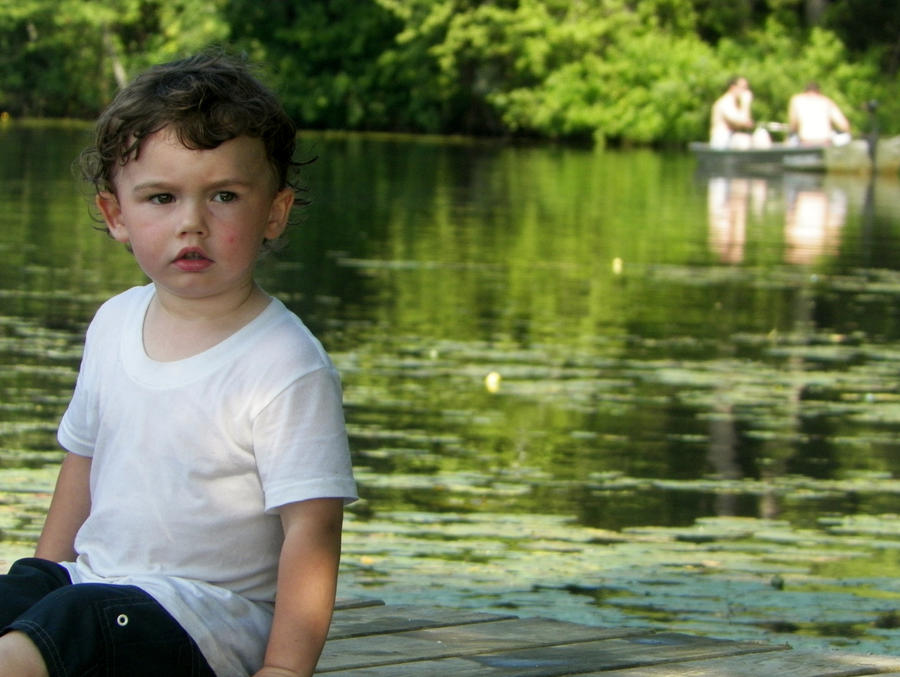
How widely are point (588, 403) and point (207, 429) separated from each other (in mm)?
5537

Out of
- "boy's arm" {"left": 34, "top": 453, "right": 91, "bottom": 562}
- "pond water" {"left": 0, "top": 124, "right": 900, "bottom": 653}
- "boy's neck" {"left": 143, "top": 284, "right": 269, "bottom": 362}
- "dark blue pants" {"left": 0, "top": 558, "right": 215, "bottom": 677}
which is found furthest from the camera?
"pond water" {"left": 0, "top": 124, "right": 900, "bottom": 653}

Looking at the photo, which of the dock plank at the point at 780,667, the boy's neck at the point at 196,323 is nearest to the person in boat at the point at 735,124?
the dock plank at the point at 780,667

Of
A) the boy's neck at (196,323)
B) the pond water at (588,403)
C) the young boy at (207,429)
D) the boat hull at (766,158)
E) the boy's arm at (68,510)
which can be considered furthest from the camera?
the boat hull at (766,158)

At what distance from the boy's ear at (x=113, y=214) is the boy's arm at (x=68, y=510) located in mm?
380

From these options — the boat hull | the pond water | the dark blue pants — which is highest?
the dark blue pants

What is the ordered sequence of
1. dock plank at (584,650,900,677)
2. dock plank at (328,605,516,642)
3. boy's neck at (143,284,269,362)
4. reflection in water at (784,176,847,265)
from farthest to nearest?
reflection in water at (784,176,847,265) < dock plank at (328,605,516,642) < dock plank at (584,650,900,677) < boy's neck at (143,284,269,362)

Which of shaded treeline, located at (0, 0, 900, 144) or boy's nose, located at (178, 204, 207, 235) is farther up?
boy's nose, located at (178, 204, 207, 235)

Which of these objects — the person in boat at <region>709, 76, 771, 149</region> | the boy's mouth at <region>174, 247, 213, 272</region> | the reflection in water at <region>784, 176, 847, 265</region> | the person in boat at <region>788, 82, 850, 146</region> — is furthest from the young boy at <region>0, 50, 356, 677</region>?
the person in boat at <region>788, 82, 850, 146</region>

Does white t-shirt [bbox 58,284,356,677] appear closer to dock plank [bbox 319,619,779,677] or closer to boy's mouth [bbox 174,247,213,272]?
boy's mouth [bbox 174,247,213,272]

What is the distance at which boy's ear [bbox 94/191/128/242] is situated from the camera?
10.1 feet

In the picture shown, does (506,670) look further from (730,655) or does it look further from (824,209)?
(824,209)

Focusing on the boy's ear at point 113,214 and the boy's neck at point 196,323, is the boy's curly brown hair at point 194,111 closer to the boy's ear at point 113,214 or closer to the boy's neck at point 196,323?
the boy's ear at point 113,214

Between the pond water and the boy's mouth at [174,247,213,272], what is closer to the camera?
the boy's mouth at [174,247,213,272]

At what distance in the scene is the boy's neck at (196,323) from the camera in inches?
119
